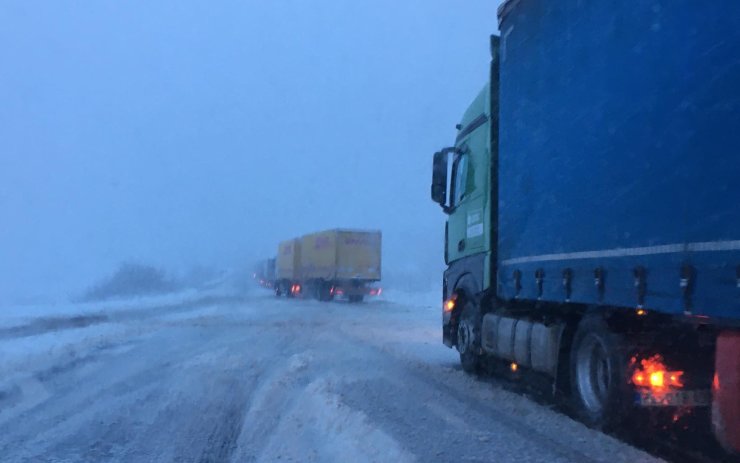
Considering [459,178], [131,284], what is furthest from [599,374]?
[131,284]

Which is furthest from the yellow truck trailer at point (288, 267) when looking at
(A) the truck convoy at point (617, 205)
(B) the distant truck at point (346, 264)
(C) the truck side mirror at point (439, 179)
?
(A) the truck convoy at point (617, 205)

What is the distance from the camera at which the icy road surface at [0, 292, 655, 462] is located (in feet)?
21.0

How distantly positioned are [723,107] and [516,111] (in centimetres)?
441

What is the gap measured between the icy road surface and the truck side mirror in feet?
8.99

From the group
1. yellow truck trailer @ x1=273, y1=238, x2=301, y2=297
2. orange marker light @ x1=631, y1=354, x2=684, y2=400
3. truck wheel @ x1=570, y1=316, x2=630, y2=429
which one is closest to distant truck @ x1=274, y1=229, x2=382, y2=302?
yellow truck trailer @ x1=273, y1=238, x2=301, y2=297

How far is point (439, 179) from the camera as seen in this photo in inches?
499

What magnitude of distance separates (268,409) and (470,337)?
4.04 m

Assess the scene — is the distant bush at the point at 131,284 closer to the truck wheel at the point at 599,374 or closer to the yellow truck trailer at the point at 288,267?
the yellow truck trailer at the point at 288,267

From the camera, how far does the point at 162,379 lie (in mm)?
10656

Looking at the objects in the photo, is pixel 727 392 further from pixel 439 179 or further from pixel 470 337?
pixel 439 179

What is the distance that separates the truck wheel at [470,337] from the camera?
36.3 feet

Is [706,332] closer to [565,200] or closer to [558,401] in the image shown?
[565,200]

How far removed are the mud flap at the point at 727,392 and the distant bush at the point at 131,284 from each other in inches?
2169

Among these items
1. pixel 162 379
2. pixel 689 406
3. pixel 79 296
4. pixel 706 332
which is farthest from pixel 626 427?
pixel 79 296
